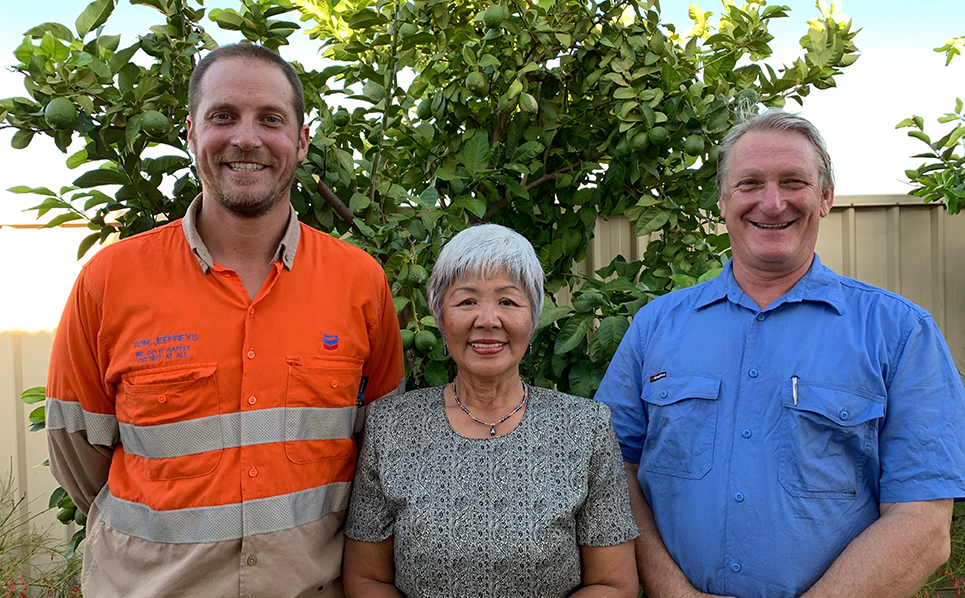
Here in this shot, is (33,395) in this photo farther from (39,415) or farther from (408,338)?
(408,338)

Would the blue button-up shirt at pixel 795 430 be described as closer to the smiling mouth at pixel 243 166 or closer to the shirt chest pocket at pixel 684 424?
the shirt chest pocket at pixel 684 424

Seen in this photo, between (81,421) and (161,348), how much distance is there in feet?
1.02

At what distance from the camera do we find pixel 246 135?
1.62 metres

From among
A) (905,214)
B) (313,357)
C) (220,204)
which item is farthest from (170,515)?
(905,214)

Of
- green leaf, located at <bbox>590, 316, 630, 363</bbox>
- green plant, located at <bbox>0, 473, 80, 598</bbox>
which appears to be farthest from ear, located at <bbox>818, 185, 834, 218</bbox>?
green plant, located at <bbox>0, 473, 80, 598</bbox>

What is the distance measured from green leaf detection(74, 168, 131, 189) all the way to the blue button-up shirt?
1631mm

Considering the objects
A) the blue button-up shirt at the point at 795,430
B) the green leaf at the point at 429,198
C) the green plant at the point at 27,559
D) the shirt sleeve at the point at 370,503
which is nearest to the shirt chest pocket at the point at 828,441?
the blue button-up shirt at the point at 795,430

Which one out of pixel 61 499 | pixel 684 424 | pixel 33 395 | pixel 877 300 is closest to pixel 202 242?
pixel 33 395

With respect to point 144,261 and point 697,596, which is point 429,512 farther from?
point 144,261

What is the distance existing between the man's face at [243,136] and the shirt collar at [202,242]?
0.08 meters

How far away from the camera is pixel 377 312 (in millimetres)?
1868

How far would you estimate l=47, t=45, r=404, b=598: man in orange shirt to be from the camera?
1.57m

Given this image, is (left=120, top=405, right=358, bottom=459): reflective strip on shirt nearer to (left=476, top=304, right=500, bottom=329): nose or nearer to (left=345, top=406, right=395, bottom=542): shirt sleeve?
(left=345, top=406, right=395, bottom=542): shirt sleeve

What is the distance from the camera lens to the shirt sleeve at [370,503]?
1671mm
